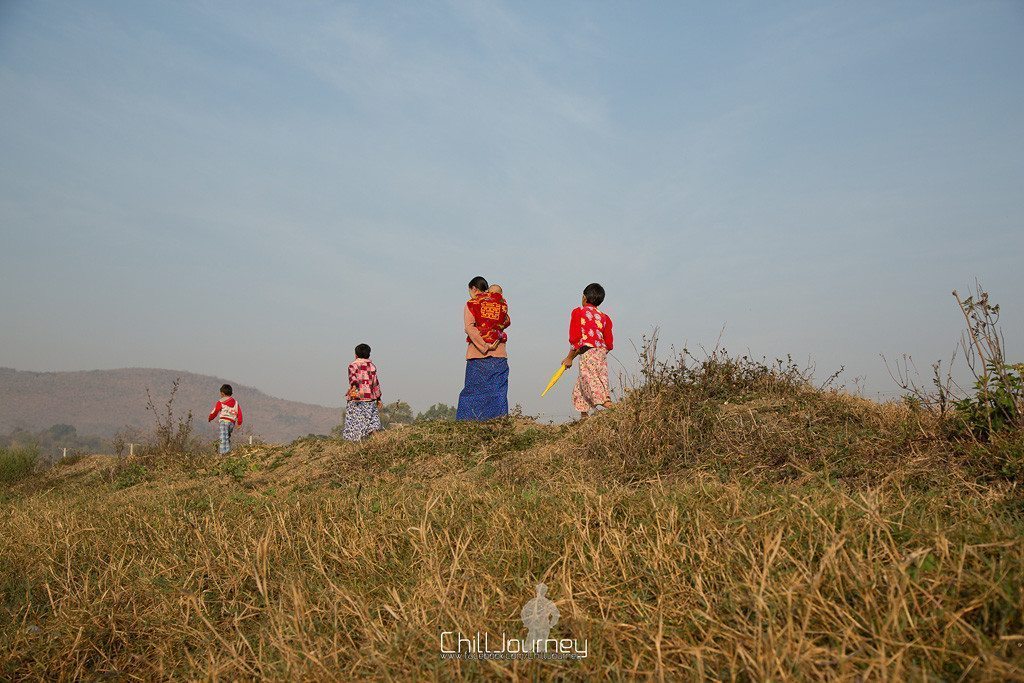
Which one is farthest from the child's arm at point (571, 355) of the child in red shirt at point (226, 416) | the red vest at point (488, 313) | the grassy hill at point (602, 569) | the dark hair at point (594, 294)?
the child in red shirt at point (226, 416)

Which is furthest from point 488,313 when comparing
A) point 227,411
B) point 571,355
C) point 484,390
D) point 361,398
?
point 227,411

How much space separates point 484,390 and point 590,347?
81.6 inches

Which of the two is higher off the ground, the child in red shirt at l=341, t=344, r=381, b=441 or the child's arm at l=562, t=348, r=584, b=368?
the child's arm at l=562, t=348, r=584, b=368

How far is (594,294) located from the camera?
9539mm

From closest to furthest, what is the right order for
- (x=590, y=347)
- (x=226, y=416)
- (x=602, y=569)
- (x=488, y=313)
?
(x=602, y=569)
(x=590, y=347)
(x=488, y=313)
(x=226, y=416)

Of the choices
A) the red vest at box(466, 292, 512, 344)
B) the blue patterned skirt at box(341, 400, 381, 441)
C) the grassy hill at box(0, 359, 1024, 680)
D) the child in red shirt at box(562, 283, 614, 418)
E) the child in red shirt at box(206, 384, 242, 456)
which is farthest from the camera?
the child in red shirt at box(206, 384, 242, 456)

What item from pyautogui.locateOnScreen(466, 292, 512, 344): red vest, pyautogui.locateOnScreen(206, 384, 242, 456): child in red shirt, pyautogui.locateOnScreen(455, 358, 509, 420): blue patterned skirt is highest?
pyautogui.locateOnScreen(466, 292, 512, 344): red vest

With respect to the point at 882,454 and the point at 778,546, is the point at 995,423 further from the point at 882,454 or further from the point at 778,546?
the point at 778,546

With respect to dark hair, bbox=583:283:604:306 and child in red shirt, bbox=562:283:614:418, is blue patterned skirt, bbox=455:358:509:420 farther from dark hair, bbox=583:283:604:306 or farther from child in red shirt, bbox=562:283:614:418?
dark hair, bbox=583:283:604:306

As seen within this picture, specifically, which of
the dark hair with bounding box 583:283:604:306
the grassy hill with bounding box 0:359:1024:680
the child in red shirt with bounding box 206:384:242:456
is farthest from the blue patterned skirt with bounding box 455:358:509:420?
the child in red shirt with bounding box 206:384:242:456

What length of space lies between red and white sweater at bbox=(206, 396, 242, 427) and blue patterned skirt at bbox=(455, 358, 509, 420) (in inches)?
248

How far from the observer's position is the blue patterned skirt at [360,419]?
11242mm

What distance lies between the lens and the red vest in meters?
10.5

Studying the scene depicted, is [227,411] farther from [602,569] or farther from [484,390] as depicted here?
[602,569]
